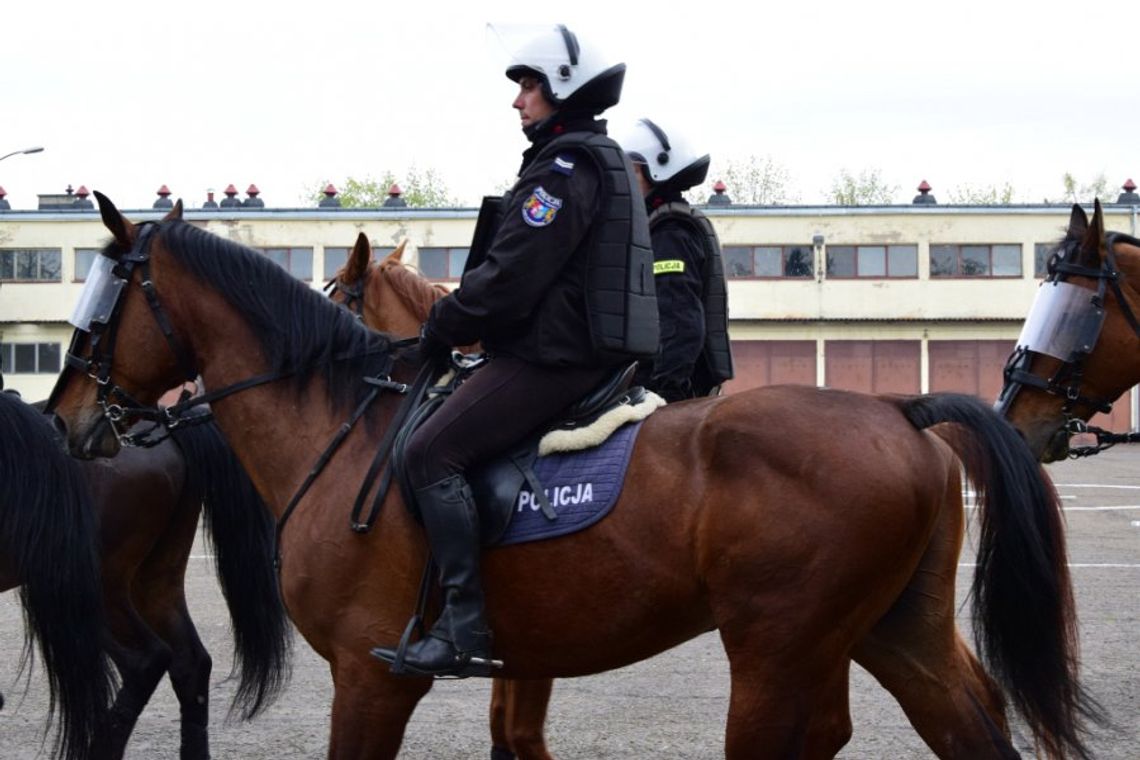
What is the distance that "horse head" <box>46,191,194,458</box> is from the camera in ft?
17.4

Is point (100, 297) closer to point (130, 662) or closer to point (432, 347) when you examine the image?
point (432, 347)

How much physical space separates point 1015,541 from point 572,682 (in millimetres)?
4463

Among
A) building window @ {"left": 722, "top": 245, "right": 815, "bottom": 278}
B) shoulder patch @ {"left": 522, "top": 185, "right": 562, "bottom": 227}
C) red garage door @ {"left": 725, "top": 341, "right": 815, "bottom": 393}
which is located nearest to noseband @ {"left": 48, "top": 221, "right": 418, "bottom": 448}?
shoulder patch @ {"left": 522, "top": 185, "right": 562, "bottom": 227}

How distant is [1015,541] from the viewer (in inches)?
197

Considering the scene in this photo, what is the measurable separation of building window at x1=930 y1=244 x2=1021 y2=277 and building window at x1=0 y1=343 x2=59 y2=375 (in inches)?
1171

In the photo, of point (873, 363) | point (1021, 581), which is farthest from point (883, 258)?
point (1021, 581)

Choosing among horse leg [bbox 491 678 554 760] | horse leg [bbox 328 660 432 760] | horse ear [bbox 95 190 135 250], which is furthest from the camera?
horse leg [bbox 491 678 554 760]

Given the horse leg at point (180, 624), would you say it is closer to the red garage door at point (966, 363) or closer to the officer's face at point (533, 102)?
the officer's face at point (533, 102)

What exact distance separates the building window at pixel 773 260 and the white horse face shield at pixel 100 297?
44.4 meters

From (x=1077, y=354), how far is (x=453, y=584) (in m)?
3.45

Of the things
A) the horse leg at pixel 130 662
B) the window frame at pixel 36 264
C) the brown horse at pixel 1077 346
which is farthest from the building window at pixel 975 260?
the horse leg at pixel 130 662

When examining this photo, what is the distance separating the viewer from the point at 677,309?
20.8 ft

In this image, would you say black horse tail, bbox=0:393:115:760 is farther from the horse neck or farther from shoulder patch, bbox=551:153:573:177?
shoulder patch, bbox=551:153:573:177

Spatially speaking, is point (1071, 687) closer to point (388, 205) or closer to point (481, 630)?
point (481, 630)
